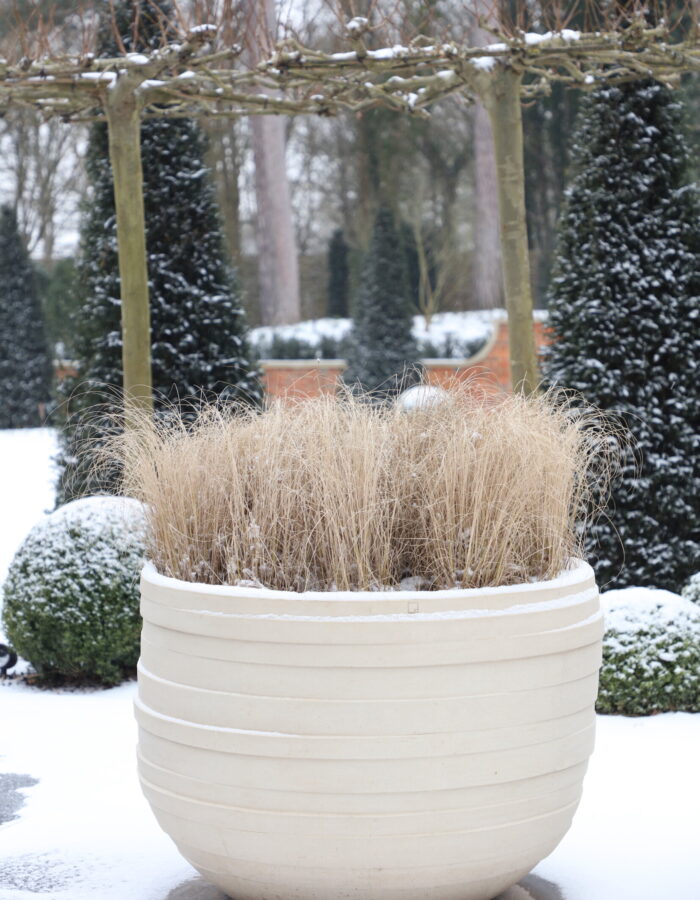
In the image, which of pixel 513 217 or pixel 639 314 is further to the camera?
pixel 639 314

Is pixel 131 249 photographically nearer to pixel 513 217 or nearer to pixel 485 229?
pixel 513 217

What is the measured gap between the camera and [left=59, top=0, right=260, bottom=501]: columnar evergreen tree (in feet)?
22.4

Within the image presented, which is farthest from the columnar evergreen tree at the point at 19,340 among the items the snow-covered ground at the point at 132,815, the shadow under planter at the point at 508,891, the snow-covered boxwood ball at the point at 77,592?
the shadow under planter at the point at 508,891

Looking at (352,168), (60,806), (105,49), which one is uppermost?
(352,168)

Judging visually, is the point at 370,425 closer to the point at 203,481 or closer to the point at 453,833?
the point at 203,481

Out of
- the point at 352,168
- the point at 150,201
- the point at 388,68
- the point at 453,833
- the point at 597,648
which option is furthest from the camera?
the point at 352,168

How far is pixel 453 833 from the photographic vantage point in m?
2.58

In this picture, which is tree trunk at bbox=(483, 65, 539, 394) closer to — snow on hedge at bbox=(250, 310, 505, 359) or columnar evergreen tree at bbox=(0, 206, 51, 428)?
snow on hedge at bbox=(250, 310, 505, 359)

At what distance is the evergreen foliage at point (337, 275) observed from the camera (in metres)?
25.9

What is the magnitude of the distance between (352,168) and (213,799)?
28233 mm

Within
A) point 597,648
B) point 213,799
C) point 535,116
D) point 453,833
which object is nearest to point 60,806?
point 213,799

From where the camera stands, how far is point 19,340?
1811cm

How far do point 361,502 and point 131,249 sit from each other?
355cm

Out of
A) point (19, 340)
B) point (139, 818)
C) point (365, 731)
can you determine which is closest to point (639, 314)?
point (139, 818)
